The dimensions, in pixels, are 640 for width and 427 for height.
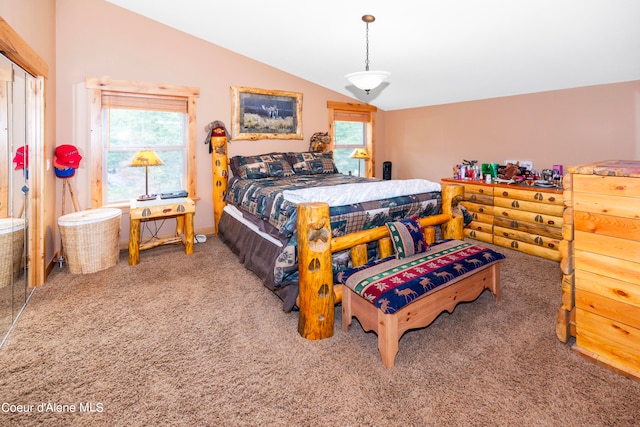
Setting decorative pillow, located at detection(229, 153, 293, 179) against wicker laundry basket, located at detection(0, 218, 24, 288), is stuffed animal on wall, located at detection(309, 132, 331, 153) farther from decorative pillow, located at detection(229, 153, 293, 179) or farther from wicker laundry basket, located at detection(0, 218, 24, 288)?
wicker laundry basket, located at detection(0, 218, 24, 288)

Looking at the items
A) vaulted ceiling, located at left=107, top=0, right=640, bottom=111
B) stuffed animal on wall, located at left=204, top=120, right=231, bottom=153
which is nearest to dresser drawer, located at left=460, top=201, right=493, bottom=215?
vaulted ceiling, located at left=107, top=0, right=640, bottom=111

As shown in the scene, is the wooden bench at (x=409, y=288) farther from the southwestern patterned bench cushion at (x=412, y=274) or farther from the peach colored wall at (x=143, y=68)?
the peach colored wall at (x=143, y=68)

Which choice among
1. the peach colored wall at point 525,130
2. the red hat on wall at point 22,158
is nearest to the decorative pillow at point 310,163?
the peach colored wall at point 525,130

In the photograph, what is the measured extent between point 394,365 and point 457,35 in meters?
3.08

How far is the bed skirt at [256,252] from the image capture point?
240cm

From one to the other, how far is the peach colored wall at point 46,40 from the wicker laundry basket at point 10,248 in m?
0.44

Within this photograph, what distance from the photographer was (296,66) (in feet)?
15.6

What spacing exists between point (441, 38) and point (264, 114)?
2.58m

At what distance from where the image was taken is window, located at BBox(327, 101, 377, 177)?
5.62m

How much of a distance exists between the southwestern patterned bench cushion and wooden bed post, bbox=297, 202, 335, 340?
17cm

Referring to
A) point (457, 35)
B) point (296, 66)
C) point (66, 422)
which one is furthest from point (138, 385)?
point (296, 66)

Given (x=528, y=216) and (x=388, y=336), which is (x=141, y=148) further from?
(x=528, y=216)

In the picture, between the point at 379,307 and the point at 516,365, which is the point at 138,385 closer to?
the point at 379,307

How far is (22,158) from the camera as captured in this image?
254 cm
